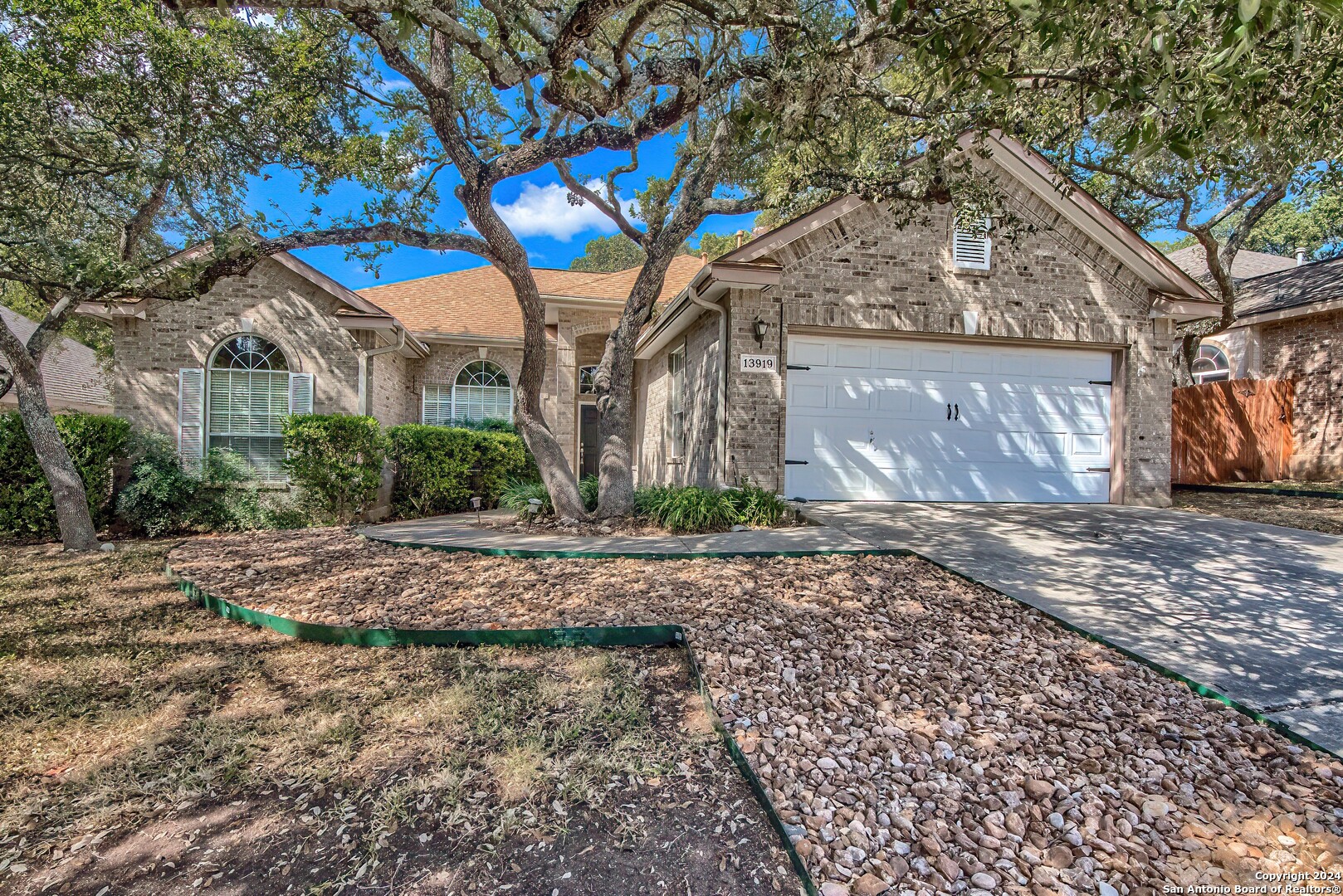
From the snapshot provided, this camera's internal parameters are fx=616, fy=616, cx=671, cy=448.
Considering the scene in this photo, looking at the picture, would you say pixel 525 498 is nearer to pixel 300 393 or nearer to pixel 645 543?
pixel 645 543

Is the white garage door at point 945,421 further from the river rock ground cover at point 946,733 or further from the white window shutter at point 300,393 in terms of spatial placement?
the white window shutter at point 300,393

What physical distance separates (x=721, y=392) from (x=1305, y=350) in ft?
38.9

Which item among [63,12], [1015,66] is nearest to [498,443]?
[63,12]

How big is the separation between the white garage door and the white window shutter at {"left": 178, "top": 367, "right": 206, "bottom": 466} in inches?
345

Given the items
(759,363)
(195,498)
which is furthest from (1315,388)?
(195,498)

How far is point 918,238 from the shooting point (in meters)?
8.12

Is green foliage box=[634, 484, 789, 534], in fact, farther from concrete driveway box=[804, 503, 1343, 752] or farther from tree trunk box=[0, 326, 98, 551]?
tree trunk box=[0, 326, 98, 551]

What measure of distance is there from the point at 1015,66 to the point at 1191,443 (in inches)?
410

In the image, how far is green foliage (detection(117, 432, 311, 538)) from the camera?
323 inches

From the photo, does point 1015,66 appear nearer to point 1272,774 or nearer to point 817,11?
point 817,11

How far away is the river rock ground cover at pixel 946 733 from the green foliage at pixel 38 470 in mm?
5304

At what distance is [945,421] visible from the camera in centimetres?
833

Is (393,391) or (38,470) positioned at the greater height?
(393,391)

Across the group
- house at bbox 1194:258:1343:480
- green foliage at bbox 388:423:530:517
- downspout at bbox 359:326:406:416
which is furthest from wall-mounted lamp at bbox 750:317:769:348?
house at bbox 1194:258:1343:480
